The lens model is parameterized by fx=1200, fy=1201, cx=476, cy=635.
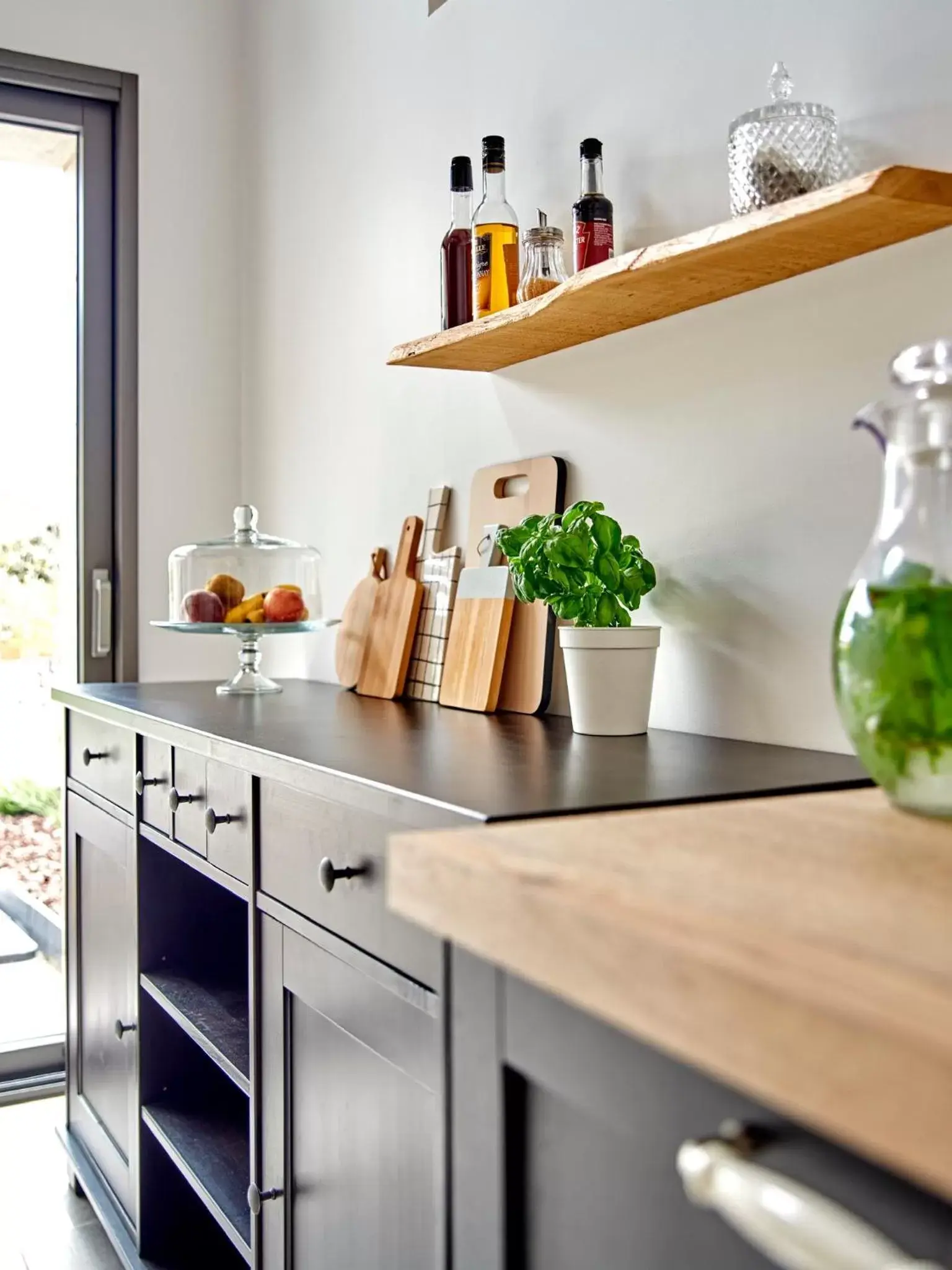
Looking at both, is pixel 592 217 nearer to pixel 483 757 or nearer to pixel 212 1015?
pixel 483 757

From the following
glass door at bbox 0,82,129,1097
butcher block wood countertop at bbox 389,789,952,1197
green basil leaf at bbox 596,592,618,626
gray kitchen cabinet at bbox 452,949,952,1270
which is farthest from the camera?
glass door at bbox 0,82,129,1097

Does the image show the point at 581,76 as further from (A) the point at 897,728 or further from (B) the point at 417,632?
(A) the point at 897,728

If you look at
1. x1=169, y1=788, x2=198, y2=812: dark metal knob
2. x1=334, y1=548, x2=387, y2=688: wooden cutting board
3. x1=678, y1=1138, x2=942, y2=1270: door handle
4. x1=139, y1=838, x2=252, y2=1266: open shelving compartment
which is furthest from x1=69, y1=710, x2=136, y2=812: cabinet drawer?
x1=678, y1=1138, x2=942, y2=1270: door handle

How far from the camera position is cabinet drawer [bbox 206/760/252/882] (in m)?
1.43

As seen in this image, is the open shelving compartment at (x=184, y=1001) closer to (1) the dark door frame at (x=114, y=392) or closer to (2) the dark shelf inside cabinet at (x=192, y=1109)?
(2) the dark shelf inside cabinet at (x=192, y=1109)

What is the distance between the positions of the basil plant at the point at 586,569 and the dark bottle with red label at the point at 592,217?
1.05 ft

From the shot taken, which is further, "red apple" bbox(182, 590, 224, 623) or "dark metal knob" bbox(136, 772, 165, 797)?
"red apple" bbox(182, 590, 224, 623)

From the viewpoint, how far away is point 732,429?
56.6 inches

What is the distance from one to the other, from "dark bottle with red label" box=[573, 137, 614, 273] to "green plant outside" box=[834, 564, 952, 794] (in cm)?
80

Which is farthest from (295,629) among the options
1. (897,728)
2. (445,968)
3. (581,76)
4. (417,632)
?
(897,728)

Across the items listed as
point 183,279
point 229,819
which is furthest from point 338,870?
point 183,279

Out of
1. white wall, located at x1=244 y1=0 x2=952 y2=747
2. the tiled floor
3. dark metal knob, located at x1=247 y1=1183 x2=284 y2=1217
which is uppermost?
white wall, located at x1=244 y1=0 x2=952 y2=747

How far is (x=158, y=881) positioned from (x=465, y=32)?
4.85 ft

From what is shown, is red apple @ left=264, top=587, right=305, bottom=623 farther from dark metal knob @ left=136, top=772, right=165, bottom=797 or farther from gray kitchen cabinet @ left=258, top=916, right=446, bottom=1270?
gray kitchen cabinet @ left=258, top=916, right=446, bottom=1270
